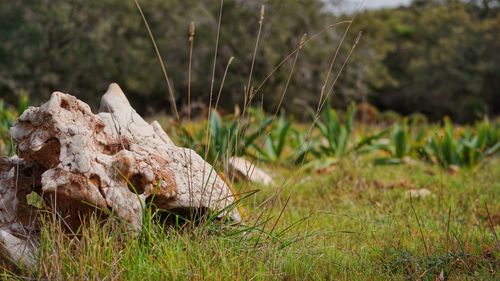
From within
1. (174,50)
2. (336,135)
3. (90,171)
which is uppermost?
(90,171)

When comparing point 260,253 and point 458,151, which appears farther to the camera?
point 458,151

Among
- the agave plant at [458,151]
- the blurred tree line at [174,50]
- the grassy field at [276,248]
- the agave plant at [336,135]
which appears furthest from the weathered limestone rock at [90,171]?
the blurred tree line at [174,50]

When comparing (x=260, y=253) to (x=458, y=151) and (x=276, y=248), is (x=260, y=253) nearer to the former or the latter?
(x=276, y=248)

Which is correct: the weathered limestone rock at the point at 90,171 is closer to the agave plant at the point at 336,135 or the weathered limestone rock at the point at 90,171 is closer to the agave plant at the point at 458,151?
the agave plant at the point at 336,135

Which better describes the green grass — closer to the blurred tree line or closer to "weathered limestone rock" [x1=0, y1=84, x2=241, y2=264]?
"weathered limestone rock" [x1=0, y1=84, x2=241, y2=264]

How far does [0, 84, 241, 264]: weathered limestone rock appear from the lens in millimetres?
2967

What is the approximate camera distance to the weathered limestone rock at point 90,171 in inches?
117

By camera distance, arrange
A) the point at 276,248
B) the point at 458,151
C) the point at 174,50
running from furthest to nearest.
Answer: the point at 174,50 → the point at 458,151 → the point at 276,248

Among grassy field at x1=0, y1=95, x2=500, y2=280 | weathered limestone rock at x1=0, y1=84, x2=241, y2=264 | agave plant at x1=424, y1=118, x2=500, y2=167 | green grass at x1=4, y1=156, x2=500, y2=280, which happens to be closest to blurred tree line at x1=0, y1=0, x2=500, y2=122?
agave plant at x1=424, y1=118, x2=500, y2=167

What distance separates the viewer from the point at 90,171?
117 inches

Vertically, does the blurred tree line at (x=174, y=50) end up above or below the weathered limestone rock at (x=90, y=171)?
below

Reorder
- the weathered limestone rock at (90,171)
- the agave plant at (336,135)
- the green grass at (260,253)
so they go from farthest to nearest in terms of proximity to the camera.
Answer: the agave plant at (336,135), the weathered limestone rock at (90,171), the green grass at (260,253)

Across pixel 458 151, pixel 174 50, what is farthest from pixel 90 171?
pixel 174 50

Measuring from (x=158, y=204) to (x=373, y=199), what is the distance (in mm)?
2661
